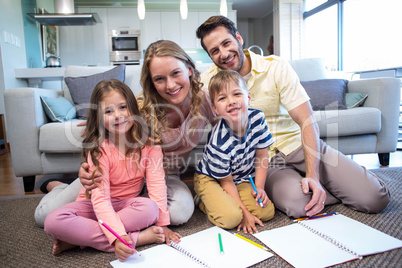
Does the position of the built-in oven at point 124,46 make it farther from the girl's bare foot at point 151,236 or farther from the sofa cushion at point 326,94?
the girl's bare foot at point 151,236

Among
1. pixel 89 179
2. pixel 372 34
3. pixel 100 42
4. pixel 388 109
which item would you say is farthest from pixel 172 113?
pixel 100 42

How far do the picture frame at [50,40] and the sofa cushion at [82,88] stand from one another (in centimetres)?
298

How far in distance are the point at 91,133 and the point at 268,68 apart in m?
0.81

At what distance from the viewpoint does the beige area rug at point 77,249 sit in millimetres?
850

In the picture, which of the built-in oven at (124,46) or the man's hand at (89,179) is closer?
the man's hand at (89,179)

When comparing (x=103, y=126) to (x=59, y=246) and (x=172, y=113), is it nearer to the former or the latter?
(x=172, y=113)

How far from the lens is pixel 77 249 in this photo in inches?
39.3

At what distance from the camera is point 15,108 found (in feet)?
5.59

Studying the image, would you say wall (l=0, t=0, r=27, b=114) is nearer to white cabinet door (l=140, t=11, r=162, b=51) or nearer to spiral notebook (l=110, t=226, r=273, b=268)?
white cabinet door (l=140, t=11, r=162, b=51)

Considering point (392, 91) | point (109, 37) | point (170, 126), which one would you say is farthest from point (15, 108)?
point (109, 37)

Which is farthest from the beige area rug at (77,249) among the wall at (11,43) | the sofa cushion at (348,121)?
the wall at (11,43)

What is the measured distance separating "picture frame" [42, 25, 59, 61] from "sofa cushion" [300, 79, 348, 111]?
413cm

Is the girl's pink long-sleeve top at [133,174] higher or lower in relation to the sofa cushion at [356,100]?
lower

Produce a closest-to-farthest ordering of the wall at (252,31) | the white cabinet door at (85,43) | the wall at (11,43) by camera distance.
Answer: the wall at (11,43) → the white cabinet door at (85,43) → the wall at (252,31)
